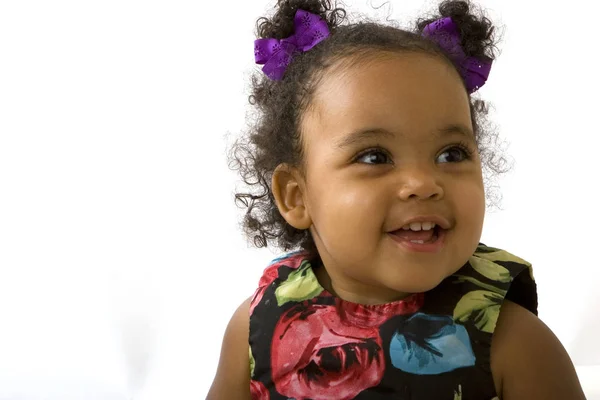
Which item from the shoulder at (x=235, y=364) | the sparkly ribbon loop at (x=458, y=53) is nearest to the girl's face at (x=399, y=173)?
the sparkly ribbon loop at (x=458, y=53)

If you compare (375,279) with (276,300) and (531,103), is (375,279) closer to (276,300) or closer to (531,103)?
(276,300)

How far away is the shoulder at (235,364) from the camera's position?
1.51 meters

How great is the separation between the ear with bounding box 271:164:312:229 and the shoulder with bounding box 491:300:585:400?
0.34 metres

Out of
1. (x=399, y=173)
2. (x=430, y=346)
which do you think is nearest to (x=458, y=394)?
(x=430, y=346)

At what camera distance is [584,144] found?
2.15 m

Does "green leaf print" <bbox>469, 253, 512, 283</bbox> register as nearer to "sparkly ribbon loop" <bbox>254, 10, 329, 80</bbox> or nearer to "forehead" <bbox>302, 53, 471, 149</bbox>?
"forehead" <bbox>302, 53, 471, 149</bbox>

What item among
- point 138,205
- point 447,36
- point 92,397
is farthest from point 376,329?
point 138,205

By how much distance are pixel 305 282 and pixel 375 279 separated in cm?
18

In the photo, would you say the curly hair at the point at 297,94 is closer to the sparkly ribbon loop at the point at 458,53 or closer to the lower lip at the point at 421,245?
the sparkly ribbon loop at the point at 458,53

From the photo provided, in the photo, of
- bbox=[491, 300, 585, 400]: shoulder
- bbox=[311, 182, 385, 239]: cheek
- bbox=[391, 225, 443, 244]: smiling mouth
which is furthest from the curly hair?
bbox=[491, 300, 585, 400]: shoulder

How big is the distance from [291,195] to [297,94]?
157 millimetres

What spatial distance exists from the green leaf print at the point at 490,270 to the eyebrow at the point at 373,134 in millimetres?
220

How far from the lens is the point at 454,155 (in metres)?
1.33

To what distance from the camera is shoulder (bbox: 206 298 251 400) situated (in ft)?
4.95
